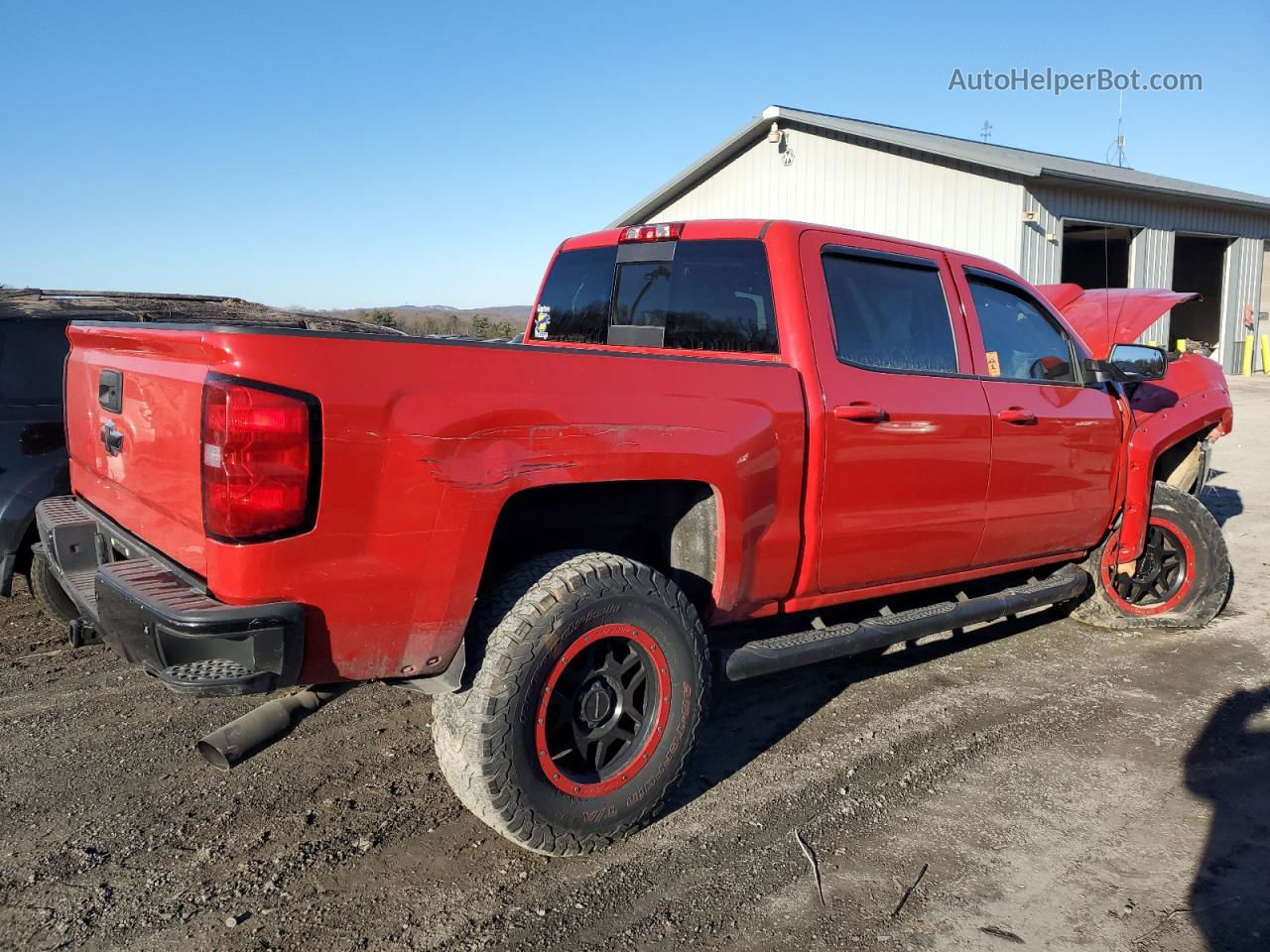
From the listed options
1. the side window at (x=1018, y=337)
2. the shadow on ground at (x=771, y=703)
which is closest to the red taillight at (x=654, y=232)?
the side window at (x=1018, y=337)

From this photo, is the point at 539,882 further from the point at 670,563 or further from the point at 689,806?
the point at 670,563

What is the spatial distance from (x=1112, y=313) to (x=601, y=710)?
14.5 ft

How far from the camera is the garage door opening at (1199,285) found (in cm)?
2508

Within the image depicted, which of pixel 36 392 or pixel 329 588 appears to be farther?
pixel 36 392

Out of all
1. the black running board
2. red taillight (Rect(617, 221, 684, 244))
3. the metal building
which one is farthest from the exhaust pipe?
the metal building

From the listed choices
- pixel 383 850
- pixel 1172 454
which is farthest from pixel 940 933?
pixel 1172 454

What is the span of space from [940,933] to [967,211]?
609 inches

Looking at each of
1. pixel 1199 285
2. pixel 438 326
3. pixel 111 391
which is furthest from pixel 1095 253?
pixel 111 391

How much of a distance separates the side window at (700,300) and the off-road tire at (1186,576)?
2.82 m

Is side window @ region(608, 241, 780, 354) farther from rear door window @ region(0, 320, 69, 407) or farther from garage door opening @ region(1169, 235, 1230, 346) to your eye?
garage door opening @ region(1169, 235, 1230, 346)

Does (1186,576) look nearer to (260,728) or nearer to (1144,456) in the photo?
(1144,456)

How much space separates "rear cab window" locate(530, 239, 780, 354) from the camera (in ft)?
12.7

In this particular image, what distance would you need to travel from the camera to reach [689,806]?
3.44 m

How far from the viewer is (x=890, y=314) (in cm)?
409
